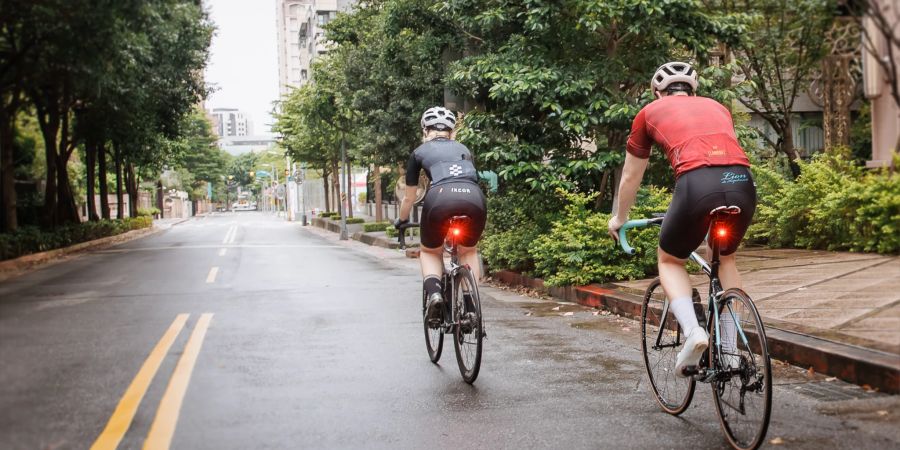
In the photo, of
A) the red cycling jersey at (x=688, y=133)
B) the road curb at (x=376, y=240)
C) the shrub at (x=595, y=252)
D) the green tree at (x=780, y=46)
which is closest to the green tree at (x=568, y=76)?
the shrub at (x=595, y=252)

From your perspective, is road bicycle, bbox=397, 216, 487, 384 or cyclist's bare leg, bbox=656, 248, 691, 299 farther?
road bicycle, bbox=397, 216, 487, 384

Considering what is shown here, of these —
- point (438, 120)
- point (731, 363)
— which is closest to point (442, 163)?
point (438, 120)

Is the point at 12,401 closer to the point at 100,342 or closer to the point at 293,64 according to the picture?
the point at 100,342

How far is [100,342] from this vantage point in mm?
7703

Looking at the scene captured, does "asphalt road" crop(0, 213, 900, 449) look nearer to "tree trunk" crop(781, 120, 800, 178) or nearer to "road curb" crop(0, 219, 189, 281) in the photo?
"road curb" crop(0, 219, 189, 281)

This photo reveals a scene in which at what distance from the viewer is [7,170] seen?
23.4 m

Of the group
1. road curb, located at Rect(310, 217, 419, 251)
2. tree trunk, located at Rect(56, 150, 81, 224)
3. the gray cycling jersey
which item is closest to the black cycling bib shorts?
the gray cycling jersey

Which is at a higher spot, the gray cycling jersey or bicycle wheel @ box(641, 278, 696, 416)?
the gray cycling jersey

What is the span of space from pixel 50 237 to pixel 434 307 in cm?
2095

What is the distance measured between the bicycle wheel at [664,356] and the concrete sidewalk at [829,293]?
5.07 ft

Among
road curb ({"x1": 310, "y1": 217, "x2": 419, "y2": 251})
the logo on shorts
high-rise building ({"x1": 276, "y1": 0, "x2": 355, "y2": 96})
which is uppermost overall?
high-rise building ({"x1": 276, "y1": 0, "x2": 355, "y2": 96})

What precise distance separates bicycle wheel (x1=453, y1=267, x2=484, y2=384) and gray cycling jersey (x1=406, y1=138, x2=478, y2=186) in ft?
2.26

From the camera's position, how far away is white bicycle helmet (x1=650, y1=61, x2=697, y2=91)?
4723mm

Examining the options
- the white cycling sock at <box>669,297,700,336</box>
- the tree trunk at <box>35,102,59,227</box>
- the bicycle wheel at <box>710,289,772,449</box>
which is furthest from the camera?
the tree trunk at <box>35,102,59,227</box>
